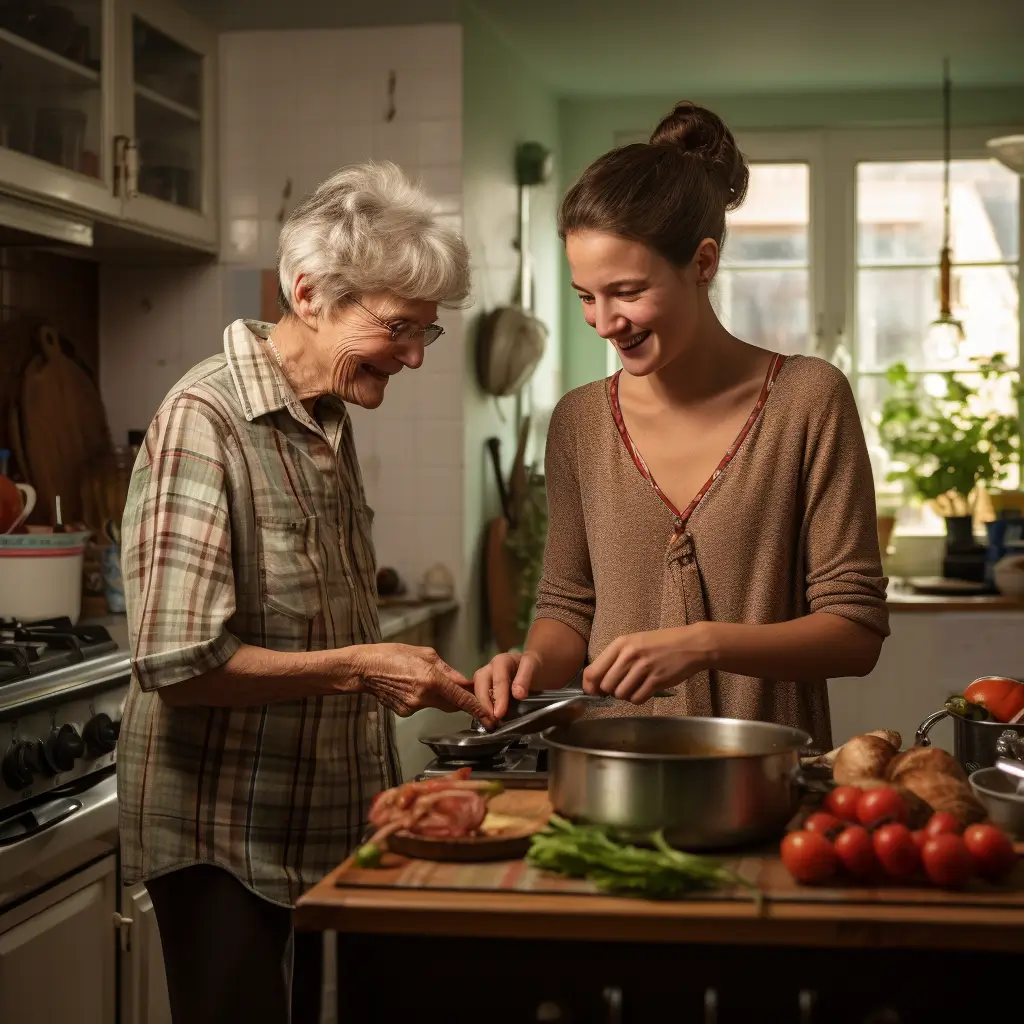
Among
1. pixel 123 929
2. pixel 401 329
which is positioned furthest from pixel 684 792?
pixel 123 929

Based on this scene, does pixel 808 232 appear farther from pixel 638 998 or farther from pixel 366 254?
pixel 638 998

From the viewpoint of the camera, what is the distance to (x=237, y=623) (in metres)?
1.66

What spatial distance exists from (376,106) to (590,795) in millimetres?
2957

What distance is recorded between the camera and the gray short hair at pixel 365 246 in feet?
5.74

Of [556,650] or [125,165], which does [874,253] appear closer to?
[125,165]

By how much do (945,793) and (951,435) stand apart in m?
3.93

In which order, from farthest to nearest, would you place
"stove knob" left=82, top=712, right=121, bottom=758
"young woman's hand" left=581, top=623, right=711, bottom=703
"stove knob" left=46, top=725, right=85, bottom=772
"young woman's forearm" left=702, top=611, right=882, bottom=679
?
"stove knob" left=82, top=712, right=121, bottom=758
"stove knob" left=46, top=725, right=85, bottom=772
"young woman's forearm" left=702, top=611, right=882, bottom=679
"young woman's hand" left=581, top=623, right=711, bottom=703

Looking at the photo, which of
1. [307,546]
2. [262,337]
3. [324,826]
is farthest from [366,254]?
[324,826]

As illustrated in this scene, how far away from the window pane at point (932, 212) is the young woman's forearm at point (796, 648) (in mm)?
3918

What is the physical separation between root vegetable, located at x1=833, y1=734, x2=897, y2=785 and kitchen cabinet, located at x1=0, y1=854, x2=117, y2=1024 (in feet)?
4.38

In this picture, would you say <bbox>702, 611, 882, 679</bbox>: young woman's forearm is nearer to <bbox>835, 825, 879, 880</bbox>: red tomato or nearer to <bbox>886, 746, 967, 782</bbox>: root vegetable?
<bbox>886, 746, 967, 782</bbox>: root vegetable

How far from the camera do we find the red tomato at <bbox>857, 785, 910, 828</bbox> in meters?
1.21

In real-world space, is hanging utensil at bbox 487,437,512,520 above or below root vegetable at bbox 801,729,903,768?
above

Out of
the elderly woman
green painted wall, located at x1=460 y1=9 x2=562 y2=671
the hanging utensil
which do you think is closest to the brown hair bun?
the elderly woman
